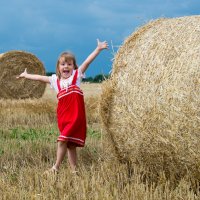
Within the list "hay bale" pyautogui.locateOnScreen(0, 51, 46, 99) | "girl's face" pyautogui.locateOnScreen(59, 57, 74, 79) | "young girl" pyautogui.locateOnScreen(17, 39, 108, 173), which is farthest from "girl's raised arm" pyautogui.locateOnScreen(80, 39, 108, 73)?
"hay bale" pyautogui.locateOnScreen(0, 51, 46, 99)

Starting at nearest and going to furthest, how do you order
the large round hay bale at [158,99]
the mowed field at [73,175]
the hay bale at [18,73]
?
the mowed field at [73,175] < the large round hay bale at [158,99] < the hay bale at [18,73]

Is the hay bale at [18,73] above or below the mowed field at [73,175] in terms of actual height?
above

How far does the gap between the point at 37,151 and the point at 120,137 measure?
2228 millimetres

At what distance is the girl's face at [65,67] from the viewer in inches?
253

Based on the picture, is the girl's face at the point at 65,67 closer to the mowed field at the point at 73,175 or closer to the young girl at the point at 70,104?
the young girl at the point at 70,104

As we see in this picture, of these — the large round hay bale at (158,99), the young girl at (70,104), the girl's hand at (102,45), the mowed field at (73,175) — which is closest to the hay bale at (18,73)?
the mowed field at (73,175)

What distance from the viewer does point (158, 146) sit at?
536cm

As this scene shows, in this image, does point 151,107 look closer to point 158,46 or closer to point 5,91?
point 158,46

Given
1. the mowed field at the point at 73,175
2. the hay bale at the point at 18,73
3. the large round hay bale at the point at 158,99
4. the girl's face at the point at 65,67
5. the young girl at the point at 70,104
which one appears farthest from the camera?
the hay bale at the point at 18,73

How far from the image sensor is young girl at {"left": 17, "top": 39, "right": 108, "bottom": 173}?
6.29 metres

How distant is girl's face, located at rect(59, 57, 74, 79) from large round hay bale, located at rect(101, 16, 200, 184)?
64 cm

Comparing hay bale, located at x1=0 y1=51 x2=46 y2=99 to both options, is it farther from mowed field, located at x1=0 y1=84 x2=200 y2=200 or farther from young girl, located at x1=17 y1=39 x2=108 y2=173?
young girl, located at x1=17 y1=39 x2=108 y2=173

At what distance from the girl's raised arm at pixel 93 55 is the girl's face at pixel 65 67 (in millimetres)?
136

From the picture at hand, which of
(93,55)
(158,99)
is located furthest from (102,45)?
(158,99)
